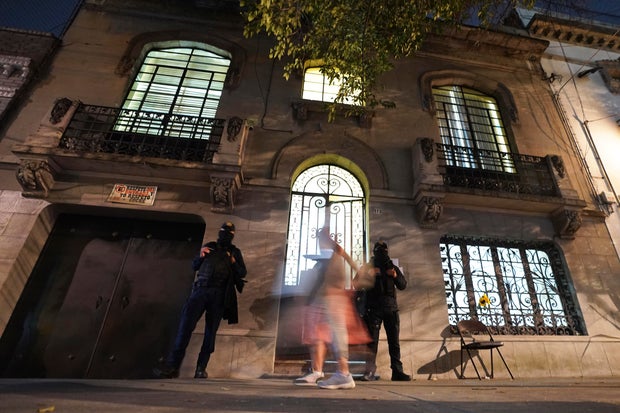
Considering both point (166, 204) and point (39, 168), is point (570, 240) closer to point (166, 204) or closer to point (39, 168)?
point (166, 204)

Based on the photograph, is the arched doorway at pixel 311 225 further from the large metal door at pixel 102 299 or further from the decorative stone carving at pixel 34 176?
the decorative stone carving at pixel 34 176

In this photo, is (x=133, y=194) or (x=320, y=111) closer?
(x=133, y=194)

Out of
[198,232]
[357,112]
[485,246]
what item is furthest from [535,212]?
[198,232]

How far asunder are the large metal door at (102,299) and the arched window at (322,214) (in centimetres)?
224

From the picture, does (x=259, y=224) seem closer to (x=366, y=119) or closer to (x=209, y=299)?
(x=209, y=299)

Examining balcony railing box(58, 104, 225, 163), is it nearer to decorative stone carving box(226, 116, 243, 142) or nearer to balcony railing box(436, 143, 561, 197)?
decorative stone carving box(226, 116, 243, 142)

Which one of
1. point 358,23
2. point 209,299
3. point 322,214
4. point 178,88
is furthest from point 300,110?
point 209,299

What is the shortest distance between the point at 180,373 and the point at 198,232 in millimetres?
2961

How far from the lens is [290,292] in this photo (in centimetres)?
635

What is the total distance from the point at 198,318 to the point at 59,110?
5982mm

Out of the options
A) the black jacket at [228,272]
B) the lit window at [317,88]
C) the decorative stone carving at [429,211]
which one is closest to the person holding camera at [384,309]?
the black jacket at [228,272]

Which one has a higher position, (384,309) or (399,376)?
(384,309)

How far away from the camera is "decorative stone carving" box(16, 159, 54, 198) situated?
621cm

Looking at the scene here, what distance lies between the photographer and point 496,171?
7973 mm
